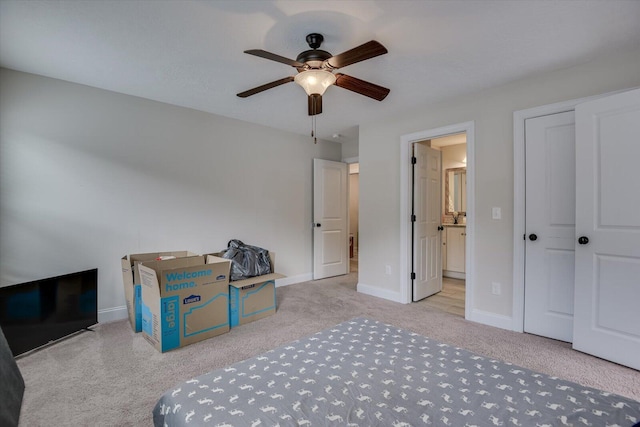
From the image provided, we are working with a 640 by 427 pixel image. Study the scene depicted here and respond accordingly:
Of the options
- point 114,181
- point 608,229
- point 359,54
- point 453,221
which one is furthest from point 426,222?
point 114,181

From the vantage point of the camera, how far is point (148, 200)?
341 cm

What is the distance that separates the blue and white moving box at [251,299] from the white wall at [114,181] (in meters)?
1.06

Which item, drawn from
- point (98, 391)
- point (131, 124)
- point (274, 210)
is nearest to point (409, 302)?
point (274, 210)

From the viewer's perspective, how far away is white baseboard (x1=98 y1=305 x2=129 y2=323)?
3.10 meters

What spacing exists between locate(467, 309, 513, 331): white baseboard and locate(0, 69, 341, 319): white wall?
9.19ft

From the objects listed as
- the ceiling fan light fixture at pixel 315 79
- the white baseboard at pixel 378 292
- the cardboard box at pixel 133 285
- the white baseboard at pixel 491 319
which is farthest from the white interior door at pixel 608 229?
the cardboard box at pixel 133 285

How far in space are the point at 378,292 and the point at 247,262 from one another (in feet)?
6.03

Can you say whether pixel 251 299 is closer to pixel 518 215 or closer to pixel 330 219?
pixel 330 219

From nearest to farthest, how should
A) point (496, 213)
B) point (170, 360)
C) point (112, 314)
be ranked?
point (170, 360)
point (496, 213)
point (112, 314)

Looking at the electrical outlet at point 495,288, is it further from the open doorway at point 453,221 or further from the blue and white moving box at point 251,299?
the blue and white moving box at point 251,299

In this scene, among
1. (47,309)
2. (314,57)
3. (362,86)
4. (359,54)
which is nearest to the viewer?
(359,54)

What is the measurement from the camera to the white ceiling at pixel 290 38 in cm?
187

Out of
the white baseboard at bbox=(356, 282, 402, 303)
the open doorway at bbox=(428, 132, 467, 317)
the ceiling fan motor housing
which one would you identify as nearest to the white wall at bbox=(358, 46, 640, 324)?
the white baseboard at bbox=(356, 282, 402, 303)

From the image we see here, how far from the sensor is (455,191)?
5.75 metres
